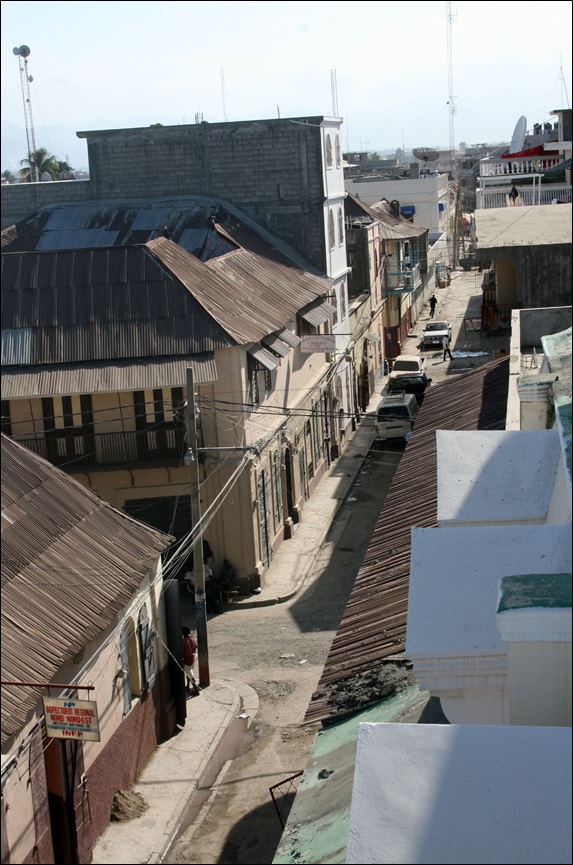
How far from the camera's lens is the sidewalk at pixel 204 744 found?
8.57 meters

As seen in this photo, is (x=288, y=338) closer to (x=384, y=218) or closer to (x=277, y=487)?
(x=277, y=487)

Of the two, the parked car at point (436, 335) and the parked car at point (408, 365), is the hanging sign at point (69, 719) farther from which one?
the parked car at point (436, 335)

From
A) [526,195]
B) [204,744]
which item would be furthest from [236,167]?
[204,744]

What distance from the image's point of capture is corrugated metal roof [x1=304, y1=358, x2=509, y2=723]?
9.02m

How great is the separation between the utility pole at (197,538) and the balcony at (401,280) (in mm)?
28051

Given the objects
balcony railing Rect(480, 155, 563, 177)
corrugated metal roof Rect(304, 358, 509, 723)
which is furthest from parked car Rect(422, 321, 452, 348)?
corrugated metal roof Rect(304, 358, 509, 723)

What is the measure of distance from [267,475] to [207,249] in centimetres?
668

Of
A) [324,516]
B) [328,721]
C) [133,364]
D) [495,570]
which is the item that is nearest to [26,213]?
[324,516]

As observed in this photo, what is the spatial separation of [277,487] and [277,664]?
6361 mm

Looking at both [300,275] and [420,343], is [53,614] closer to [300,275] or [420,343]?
[300,275]

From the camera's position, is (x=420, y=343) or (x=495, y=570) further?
(x=420, y=343)

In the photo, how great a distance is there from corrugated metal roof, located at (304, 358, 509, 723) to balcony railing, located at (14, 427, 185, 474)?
4.29 m

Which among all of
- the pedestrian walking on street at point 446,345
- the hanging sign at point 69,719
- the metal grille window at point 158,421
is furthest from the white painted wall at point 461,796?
the pedestrian walking on street at point 446,345

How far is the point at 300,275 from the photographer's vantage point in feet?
86.9
